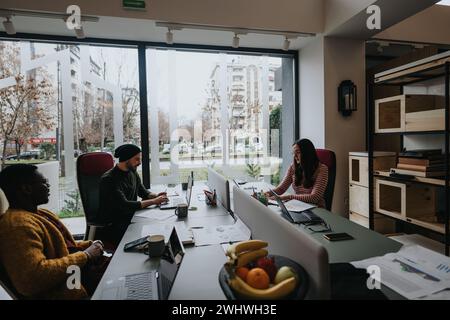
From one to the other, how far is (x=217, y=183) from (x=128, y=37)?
2.33 metres

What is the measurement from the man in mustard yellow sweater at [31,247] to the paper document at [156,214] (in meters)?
0.63

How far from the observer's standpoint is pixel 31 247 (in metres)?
1.17

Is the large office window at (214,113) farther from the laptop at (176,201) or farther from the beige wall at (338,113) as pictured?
the laptop at (176,201)

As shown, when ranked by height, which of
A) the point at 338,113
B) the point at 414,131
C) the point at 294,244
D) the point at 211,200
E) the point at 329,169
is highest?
the point at 338,113

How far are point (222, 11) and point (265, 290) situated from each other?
129 inches

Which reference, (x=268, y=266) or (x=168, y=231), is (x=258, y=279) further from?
(x=168, y=231)

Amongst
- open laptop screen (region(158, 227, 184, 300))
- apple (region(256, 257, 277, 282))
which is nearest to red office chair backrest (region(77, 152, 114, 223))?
open laptop screen (region(158, 227, 184, 300))

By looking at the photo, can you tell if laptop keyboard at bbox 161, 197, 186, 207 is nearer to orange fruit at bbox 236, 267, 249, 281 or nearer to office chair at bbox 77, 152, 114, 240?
office chair at bbox 77, 152, 114, 240

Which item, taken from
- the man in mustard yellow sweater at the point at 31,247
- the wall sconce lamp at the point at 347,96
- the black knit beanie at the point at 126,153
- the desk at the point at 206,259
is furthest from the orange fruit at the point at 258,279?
the wall sconce lamp at the point at 347,96

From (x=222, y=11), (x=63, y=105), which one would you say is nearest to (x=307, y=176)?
(x=222, y=11)

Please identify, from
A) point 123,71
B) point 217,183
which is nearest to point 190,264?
point 217,183

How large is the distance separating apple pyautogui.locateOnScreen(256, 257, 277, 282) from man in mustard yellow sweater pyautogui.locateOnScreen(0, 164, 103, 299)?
890 mm
